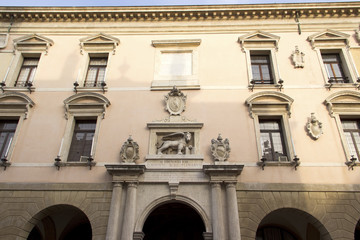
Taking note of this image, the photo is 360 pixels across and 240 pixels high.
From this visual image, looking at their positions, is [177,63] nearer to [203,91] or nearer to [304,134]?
[203,91]

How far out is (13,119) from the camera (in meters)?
13.2

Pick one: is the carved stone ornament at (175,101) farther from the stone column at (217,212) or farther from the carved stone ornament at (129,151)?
the stone column at (217,212)

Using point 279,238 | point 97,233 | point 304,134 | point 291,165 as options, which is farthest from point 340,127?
point 97,233

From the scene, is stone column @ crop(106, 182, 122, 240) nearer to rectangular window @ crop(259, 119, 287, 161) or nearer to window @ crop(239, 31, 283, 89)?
rectangular window @ crop(259, 119, 287, 161)

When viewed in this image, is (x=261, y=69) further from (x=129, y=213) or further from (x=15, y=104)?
(x=15, y=104)

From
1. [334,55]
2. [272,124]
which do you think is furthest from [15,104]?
[334,55]

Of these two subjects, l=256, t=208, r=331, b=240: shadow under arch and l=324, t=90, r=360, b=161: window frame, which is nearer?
l=256, t=208, r=331, b=240: shadow under arch

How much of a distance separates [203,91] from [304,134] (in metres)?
4.71

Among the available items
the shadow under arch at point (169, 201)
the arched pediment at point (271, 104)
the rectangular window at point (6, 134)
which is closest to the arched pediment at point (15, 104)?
the rectangular window at point (6, 134)

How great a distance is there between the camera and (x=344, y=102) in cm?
1251

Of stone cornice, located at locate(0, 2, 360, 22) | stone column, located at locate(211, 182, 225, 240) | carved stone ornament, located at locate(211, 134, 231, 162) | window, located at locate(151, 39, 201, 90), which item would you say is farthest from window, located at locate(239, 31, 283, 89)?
stone column, located at locate(211, 182, 225, 240)

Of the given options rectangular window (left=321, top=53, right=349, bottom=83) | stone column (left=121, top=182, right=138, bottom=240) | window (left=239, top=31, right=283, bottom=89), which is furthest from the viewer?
window (left=239, top=31, right=283, bottom=89)

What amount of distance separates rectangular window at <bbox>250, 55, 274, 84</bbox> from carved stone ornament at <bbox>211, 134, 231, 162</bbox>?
3.53 m

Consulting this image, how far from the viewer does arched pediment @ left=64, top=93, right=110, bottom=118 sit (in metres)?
12.9
